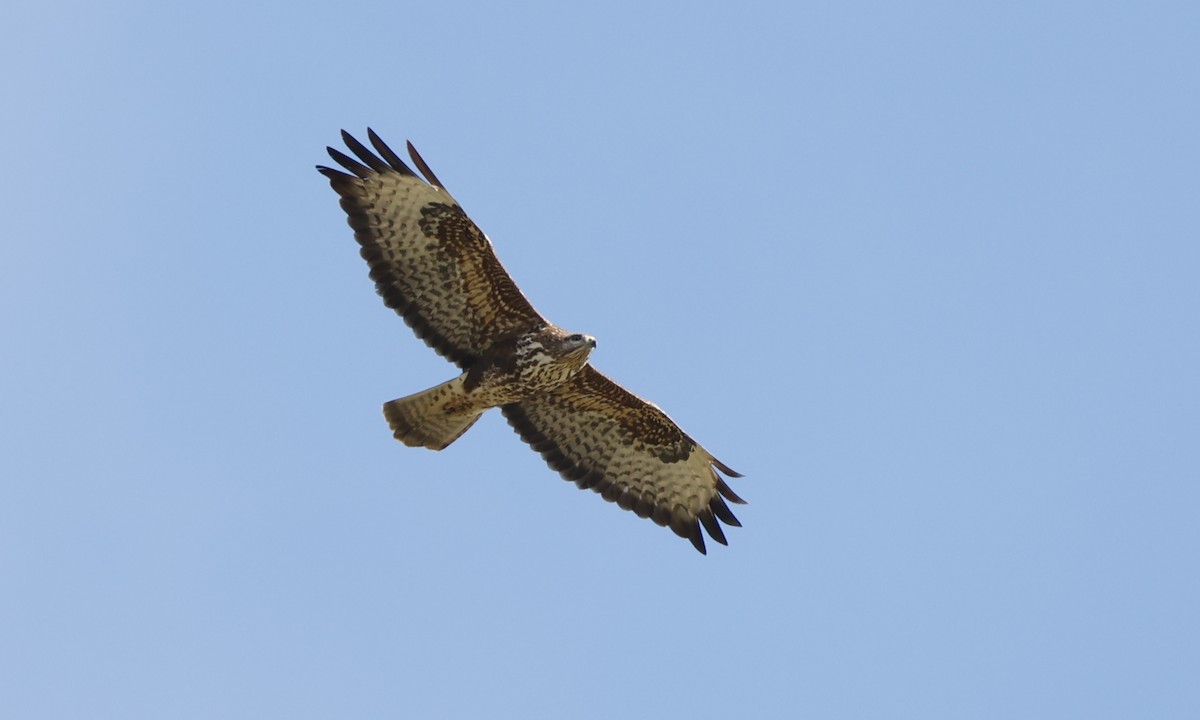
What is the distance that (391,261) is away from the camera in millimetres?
15672

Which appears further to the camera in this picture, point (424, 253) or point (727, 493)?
point (727, 493)

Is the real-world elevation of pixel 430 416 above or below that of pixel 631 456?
below

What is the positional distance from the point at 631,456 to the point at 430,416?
1.89 m

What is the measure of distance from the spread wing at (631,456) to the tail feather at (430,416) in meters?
0.79

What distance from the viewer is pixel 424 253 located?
1560 cm

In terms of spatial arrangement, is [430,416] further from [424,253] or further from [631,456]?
[631,456]

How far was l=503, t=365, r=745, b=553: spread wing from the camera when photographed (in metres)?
16.5

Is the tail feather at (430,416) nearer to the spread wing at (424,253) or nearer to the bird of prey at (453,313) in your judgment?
the bird of prey at (453,313)

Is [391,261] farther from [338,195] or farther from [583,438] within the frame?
[583,438]

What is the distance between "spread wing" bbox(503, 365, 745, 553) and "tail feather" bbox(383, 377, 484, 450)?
786 millimetres

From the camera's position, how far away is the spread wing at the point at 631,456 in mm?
16516

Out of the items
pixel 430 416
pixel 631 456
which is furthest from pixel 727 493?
pixel 430 416

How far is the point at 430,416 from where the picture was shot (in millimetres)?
15867

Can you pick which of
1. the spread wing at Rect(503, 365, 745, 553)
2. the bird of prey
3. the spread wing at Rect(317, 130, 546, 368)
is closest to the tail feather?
the bird of prey
